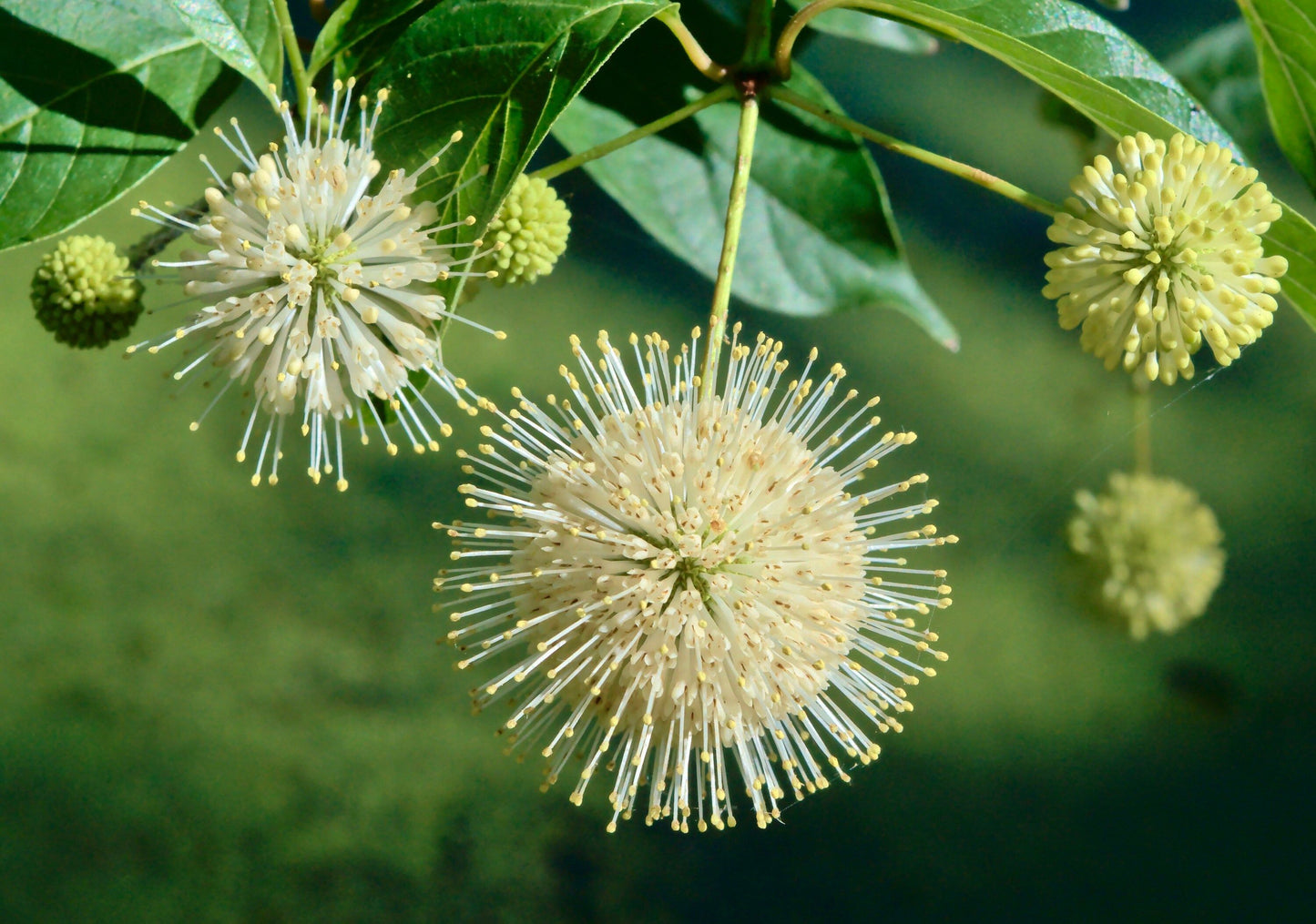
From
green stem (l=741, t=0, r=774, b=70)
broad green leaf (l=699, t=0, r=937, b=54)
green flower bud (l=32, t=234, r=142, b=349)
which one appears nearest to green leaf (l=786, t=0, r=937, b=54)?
broad green leaf (l=699, t=0, r=937, b=54)

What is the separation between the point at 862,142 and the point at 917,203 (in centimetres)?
47

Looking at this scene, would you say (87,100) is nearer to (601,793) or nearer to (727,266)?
(727,266)

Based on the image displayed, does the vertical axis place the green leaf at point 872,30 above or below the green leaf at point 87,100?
above

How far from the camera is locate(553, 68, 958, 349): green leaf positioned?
712 mm

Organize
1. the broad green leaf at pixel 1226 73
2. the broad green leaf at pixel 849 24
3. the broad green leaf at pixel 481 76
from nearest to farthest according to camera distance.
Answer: the broad green leaf at pixel 481 76
the broad green leaf at pixel 849 24
the broad green leaf at pixel 1226 73

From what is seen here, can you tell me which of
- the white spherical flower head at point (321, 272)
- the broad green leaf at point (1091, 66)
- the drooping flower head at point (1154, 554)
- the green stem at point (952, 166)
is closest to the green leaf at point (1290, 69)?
the broad green leaf at point (1091, 66)

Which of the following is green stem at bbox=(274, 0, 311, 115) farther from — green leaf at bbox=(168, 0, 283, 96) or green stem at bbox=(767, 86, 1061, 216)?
green stem at bbox=(767, 86, 1061, 216)

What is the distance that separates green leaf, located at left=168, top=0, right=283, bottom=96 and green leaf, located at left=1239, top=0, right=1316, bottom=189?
0.49 metres

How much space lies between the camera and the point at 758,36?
0.54 meters

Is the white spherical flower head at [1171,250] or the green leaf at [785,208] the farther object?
the green leaf at [785,208]

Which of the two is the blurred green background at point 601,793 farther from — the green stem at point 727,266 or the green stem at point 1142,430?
the green stem at point 727,266

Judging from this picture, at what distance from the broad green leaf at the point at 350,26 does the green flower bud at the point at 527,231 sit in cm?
9

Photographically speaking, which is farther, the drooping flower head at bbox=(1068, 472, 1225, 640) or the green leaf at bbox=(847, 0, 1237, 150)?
the drooping flower head at bbox=(1068, 472, 1225, 640)

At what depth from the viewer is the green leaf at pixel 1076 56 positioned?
1.56 ft
